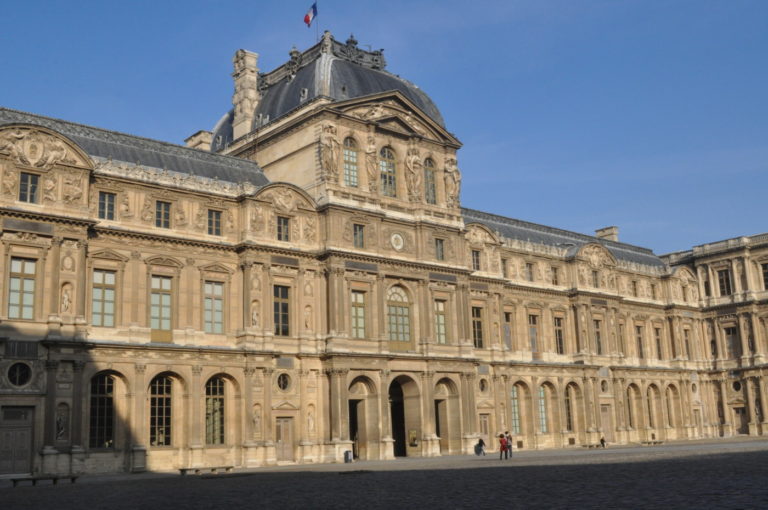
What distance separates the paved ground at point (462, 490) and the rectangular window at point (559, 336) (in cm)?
3469

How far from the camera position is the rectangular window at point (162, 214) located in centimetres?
4316

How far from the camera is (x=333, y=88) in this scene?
169ft

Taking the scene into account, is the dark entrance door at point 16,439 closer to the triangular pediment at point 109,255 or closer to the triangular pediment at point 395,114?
the triangular pediment at point 109,255

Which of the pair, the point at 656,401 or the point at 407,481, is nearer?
the point at 407,481

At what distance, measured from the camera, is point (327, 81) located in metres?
51.2

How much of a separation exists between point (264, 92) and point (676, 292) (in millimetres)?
43516

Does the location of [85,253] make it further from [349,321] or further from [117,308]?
[349,321]

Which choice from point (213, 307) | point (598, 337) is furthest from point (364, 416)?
point (598, 337)

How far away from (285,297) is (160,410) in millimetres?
9216

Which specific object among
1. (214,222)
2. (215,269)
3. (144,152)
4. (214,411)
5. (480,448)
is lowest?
(480,448)

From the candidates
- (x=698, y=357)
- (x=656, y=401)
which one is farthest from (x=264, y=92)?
(x=698, y=357)

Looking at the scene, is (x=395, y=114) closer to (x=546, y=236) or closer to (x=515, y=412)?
(x=546, y=236)

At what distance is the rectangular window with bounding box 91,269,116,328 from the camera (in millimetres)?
40219

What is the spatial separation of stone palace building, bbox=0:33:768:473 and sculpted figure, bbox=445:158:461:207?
0.48ft
